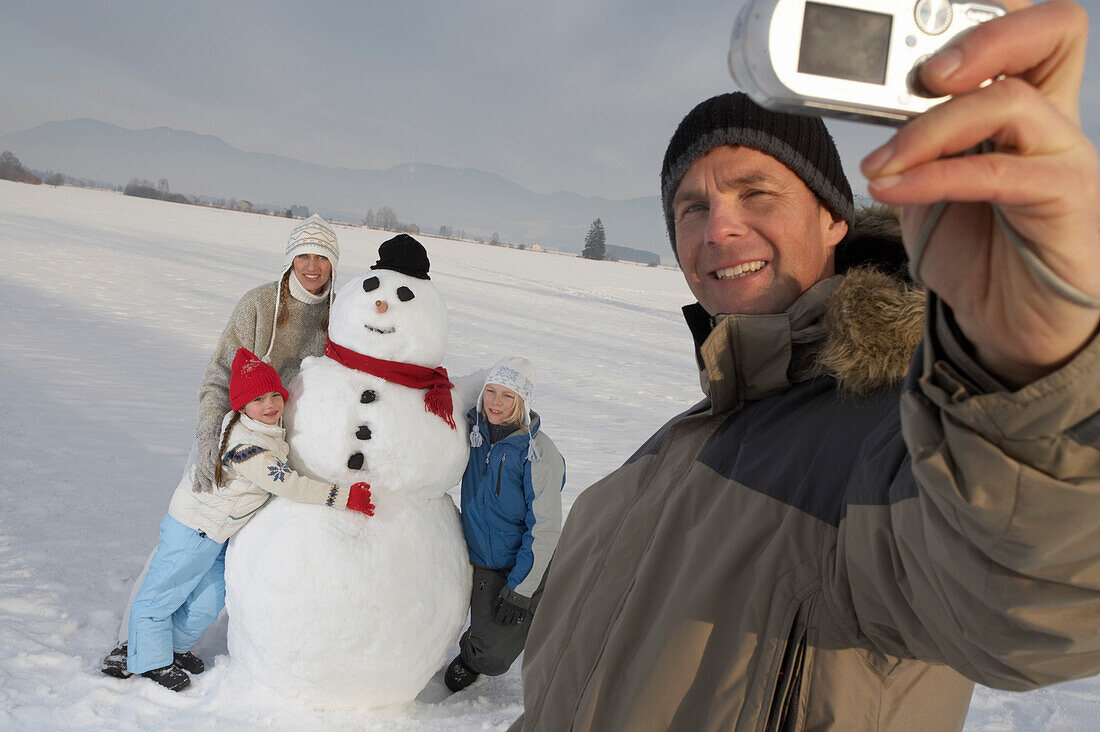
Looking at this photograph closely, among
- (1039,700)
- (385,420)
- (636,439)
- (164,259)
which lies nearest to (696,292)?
(385,420)

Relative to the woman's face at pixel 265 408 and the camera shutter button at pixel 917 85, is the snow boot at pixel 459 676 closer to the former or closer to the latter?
the woman's face at pixel 265 408

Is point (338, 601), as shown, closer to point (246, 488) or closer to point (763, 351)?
point (246, 488)

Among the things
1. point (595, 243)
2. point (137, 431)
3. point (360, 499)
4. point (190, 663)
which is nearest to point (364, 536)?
point (360, 499)

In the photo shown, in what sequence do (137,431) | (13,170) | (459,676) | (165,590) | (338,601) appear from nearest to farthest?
(338,601), (165,590), (459,676), (137,431), (13,170)

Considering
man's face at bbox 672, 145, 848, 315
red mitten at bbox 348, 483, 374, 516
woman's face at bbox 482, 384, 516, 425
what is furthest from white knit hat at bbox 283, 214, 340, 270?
man's face at bbox 672, 145, 848, 315

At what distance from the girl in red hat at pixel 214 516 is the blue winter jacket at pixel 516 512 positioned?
1.83 feet

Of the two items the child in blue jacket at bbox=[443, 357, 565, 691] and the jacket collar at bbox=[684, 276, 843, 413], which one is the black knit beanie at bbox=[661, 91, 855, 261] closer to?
the jacket collar at bbox=[684, 276, 843, 413]

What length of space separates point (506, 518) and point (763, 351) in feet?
7.32

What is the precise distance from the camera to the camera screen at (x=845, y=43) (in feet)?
1.73

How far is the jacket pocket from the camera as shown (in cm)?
82

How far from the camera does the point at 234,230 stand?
26.0 meters

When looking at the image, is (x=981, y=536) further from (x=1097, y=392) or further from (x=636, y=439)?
(x=636, y=439)

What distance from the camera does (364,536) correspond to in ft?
8.89

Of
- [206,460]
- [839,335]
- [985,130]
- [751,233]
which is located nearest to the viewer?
[985,130]
